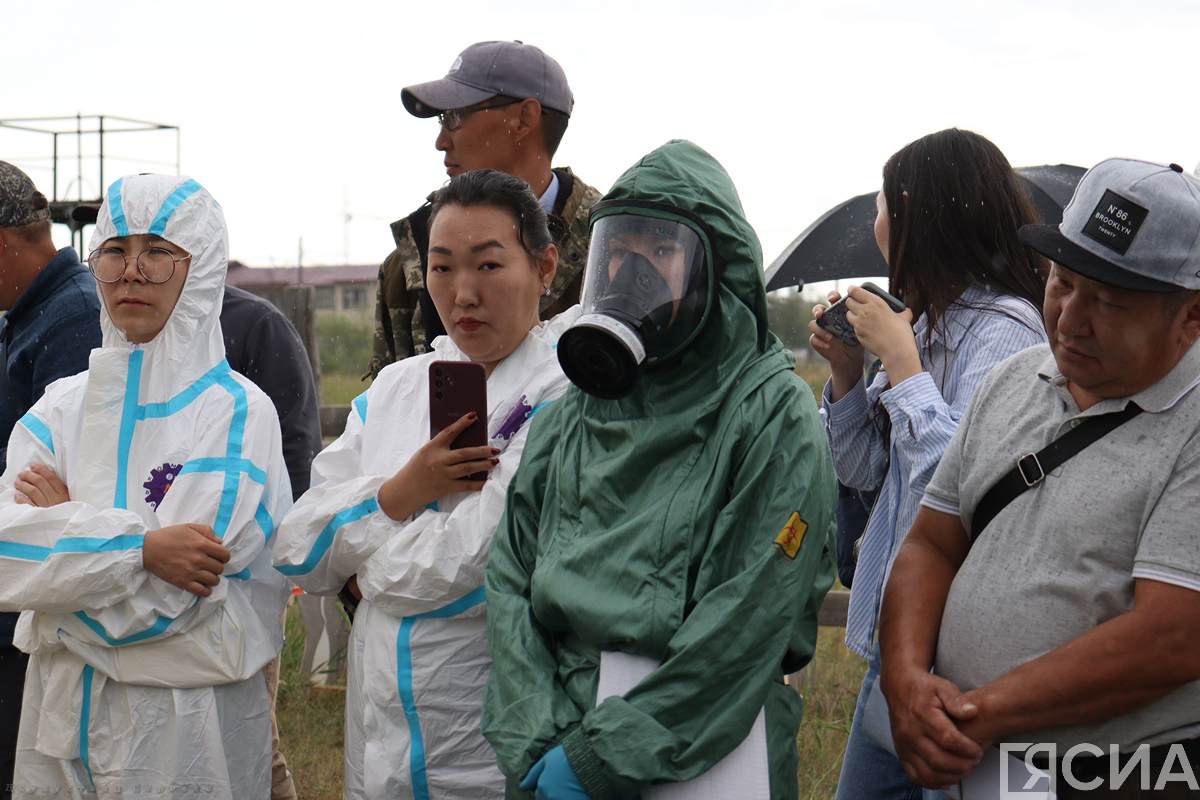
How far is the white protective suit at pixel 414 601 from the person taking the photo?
305 centimetres

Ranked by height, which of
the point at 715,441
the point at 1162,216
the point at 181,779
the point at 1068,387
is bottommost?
the point at 181,779

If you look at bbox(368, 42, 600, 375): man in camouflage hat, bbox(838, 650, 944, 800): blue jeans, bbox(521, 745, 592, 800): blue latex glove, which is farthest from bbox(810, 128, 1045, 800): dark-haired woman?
bbox(368, 42, 600, 375): man in camouflage hat

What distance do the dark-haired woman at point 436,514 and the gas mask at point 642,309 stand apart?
22.7 inches

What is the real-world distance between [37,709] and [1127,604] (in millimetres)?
2750

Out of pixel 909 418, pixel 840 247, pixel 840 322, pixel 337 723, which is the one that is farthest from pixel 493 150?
pixel 337 723

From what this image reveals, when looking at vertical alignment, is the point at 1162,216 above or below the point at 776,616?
above

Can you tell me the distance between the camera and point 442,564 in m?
3.02

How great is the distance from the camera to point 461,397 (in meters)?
3.14

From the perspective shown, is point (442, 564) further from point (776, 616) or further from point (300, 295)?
point (300, 295)

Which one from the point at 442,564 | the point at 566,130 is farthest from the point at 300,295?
the point at 442,564

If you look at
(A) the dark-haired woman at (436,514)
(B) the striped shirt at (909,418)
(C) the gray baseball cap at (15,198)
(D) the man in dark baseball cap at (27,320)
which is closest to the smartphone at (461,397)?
(A) the dark-haired woman at (436,514)

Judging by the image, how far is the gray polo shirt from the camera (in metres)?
2.37

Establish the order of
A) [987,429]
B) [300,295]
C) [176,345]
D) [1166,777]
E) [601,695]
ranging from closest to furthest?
[1166,777] → [601,695] → [987,429] → [176,345] → [300,295]

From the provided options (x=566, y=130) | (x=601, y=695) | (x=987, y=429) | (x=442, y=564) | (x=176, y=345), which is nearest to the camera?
(x=601, y=695)
